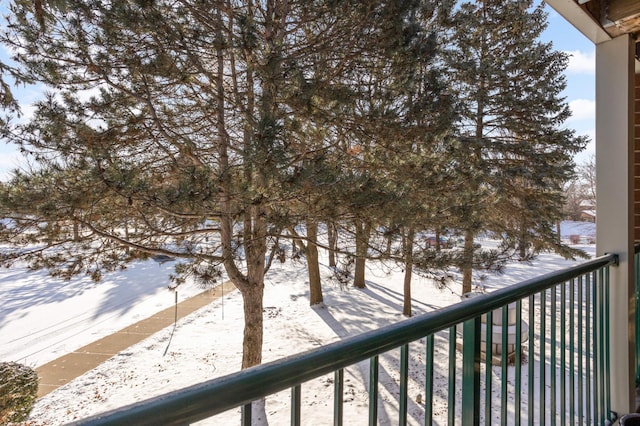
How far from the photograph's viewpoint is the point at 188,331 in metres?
9.10

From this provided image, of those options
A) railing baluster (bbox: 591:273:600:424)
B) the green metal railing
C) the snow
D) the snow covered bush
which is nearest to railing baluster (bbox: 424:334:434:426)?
the green metal railing

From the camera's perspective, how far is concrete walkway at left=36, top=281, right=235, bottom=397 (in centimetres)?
694

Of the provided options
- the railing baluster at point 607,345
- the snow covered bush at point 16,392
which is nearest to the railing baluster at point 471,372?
the railing baluster at point 607,345

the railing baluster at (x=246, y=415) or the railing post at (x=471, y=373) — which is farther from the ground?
the railing baluster at (x=246, y=415)

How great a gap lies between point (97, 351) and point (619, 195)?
937cm

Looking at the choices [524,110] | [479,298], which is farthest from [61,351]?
[524,110]

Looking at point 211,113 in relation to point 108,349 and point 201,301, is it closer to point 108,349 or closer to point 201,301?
point 108,349

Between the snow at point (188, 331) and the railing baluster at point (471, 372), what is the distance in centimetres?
416

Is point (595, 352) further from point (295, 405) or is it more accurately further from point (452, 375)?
point (295, 405)

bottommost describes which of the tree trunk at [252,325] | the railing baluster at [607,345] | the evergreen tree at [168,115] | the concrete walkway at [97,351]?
the concrete walkway at [97,351]

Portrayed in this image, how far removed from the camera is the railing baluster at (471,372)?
1.16m

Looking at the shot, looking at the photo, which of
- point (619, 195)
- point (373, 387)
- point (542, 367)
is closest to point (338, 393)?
point (373, 387)

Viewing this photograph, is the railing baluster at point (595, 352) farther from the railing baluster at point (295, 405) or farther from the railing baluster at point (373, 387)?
the railing baluster at point (295, 405)

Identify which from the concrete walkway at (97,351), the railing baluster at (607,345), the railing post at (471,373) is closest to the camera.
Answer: the railing post at (471,373)
